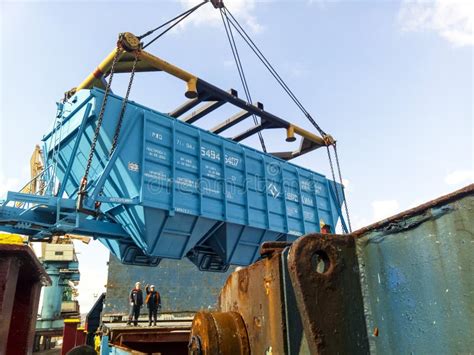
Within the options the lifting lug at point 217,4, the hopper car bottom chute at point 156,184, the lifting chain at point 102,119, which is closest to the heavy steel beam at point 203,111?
the hopper car bottom chute at point 156,184

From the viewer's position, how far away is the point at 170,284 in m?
19.4

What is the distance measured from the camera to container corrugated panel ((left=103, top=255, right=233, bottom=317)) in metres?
18.6

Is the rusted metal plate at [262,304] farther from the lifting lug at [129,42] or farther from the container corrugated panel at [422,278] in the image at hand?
the lifting lug at [129,42]

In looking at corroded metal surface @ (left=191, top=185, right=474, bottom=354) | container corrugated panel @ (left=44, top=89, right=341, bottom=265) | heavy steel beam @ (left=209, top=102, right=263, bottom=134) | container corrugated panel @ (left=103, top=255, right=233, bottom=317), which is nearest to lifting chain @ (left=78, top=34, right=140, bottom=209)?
container corrugated panel @ (left=44, top=89, right=341, bottom=265)

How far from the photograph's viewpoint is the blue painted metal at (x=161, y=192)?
23.0 ft

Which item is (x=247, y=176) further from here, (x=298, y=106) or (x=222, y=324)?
(x=222, y=324)

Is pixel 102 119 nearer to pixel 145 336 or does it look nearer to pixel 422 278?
pixel 145 336

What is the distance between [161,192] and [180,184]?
50 cm

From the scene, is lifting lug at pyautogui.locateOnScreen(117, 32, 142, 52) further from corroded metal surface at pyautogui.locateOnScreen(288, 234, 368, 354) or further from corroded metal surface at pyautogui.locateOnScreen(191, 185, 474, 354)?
corroded metal surface at pyautogui.locateOnScreen(288, 234, 368, 354)

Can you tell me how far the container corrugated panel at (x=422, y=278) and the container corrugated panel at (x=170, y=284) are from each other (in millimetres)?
19013

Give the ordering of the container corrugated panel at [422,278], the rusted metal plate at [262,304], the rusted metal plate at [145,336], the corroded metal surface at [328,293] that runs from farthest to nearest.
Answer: the rusted metal plate at [145,336], the rusted metal plate at [262,304], the corroded metal surface at [328,293], the container corrugated panel at [422,278]

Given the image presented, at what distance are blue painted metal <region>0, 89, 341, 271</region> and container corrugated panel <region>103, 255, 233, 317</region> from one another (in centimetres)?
1012

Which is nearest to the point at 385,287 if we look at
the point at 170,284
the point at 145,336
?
the point at 145,336

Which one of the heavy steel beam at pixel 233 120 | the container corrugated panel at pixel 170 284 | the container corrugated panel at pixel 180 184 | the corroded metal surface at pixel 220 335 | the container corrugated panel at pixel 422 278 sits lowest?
the corroded metal surface at pixel 220 335
